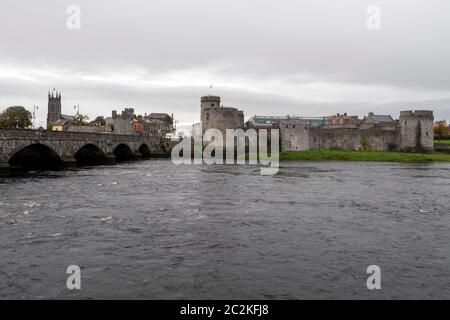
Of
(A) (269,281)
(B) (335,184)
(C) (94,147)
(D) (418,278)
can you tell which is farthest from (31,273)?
(C) (94,147)

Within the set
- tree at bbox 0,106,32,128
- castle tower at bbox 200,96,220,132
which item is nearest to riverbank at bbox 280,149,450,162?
castle tower at bbox 200,96,220,132

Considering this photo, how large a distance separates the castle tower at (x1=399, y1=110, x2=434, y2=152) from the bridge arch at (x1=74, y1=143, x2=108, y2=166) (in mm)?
57342

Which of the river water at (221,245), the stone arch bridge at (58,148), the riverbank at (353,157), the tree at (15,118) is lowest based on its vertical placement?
the river water at (221,245)

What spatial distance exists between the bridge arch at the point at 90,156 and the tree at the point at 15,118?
52582mm

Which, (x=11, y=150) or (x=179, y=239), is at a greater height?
(x=11, y=150)

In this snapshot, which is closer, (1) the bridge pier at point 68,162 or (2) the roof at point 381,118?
Answer: (1) the bridge pier at point 68,162

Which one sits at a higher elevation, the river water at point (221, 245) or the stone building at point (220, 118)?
the stone building at point (220, 118)

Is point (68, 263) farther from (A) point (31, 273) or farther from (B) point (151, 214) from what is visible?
(B) point (151, 214)

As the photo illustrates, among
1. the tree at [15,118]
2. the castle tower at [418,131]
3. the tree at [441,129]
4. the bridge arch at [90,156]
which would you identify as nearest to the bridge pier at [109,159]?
the bridge arch at [90,156]

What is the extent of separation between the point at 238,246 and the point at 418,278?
5260mm

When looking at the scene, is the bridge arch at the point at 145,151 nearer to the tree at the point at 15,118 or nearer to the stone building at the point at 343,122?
the tree at the point at 15,118

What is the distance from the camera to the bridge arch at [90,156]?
56500mm

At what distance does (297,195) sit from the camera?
985 inches

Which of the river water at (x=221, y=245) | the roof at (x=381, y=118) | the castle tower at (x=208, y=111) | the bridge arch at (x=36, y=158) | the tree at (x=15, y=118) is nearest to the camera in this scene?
the river water at (x=221, y=245)
